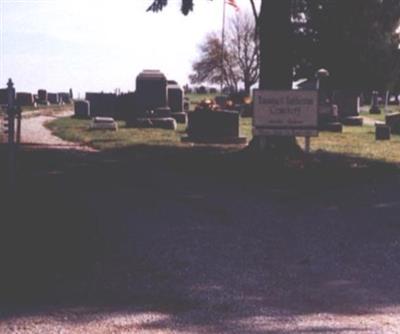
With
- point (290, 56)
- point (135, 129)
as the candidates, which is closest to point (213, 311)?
point (290, 56)

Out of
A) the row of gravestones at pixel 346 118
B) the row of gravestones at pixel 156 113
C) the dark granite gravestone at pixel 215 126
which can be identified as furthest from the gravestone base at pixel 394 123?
the dark granite gravestone at pixel 215 126

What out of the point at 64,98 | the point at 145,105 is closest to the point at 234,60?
the point at 64,98

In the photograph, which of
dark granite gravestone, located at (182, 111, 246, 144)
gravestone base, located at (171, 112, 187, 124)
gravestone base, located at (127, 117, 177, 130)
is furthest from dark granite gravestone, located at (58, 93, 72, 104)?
dark granite gravestone, located at (182, 111, 246, 144)

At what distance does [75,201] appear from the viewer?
381 inches

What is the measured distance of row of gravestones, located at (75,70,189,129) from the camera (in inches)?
1157

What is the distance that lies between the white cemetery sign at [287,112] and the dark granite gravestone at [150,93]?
15.7m

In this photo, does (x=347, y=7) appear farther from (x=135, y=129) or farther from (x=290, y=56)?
(x=135, y=129)

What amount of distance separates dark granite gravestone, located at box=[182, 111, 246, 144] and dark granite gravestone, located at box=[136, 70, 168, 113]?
31.5 ft

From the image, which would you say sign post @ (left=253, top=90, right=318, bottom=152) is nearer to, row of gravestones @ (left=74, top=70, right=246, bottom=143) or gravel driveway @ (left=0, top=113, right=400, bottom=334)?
gravel driveway @ (left=0, top=113, right=400, bottom=334)

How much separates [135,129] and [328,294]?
22258mm

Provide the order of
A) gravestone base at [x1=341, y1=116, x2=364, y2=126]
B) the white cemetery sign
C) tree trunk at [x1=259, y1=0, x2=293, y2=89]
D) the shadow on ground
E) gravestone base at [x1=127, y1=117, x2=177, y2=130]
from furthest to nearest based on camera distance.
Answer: gravestone base at [x1=341, y1=116, x2=364, y2=126], gravestone base at [x1=127, y1=117, x2=177, y2=130], tree trunk at [x1=259, y1=0, x2=293, y2=89], the white cemetery sign, the shadow on ground

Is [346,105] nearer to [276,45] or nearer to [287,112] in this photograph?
[276,45]

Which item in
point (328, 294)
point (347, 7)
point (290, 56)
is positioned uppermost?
point (347, 7)

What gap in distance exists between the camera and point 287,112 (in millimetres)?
15523
